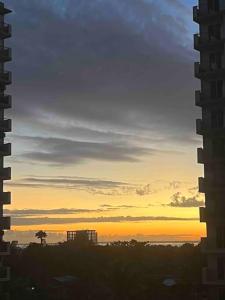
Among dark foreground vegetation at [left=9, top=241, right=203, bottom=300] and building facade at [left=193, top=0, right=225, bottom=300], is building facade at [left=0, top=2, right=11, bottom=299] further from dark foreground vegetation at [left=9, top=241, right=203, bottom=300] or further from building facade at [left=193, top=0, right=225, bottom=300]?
building facade at [left=193, top=0, right=225, bottom=300]

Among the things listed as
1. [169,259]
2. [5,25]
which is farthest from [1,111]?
[169,259]

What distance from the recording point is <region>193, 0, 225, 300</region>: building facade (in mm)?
66938

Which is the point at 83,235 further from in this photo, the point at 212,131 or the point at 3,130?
the point at 212,131

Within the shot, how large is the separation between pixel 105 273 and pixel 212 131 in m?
45.7

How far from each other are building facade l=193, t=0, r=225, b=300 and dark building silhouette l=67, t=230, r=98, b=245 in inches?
3891

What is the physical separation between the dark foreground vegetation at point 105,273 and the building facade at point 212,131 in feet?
45.5

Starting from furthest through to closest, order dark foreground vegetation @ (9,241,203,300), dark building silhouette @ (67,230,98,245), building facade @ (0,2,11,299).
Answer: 1. dark building silhouette @ (67,230,98,245)
2. dark foreground vegetation @ (9,241,203,300)
3. building facade @ (0,2,11,299)

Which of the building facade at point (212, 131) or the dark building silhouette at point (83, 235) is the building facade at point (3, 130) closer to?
the building facade at point (212, 131)

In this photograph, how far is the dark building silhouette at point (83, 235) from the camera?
16548 cm

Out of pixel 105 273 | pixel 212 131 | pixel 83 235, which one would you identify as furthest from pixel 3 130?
pixel 83 235

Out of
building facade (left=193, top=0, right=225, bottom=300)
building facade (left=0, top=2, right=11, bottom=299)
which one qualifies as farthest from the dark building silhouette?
building facade (left=193, top=0, right=225, bottom=300)

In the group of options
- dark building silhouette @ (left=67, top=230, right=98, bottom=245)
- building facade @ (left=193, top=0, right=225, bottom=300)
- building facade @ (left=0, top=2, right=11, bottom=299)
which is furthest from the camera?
dark building silhouette @ (left=67, top=230, right=98, bottom=245)

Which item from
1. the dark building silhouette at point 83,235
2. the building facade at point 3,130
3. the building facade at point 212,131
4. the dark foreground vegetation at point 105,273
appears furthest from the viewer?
the dark building silhouette at point 83,235

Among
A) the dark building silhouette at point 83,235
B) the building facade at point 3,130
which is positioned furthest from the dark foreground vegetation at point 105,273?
the dark building silhouette at point 83,235
